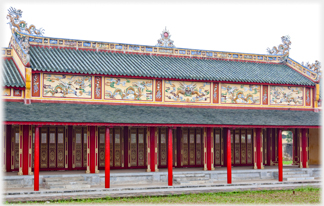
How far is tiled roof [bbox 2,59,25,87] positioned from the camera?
76.1ft

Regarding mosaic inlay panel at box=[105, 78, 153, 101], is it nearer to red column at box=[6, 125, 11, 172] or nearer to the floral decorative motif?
the floral decorative motif

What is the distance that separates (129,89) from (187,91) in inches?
142

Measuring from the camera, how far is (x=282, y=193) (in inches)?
890

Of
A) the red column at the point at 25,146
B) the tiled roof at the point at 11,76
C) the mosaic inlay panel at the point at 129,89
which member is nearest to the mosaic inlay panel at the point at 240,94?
the mosaic inlay panel at the point at 129,89

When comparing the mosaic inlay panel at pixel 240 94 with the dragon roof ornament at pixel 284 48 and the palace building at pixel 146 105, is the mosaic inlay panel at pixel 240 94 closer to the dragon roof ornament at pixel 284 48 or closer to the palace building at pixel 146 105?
the palace building at pixel 146 105

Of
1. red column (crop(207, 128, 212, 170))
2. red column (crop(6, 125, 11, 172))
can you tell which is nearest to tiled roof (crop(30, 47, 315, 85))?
red column (crop(207, 128, 212, 170))

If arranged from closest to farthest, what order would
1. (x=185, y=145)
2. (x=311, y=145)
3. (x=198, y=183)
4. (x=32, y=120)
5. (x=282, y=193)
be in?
1. (x=32, y=120)
2. (x=282, y=193)
3. (x=198, y=183)
4. (x=185, y=145)
5. (x=311, y=145)

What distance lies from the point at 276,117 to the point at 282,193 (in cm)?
557

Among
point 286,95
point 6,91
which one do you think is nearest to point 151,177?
point 6,91

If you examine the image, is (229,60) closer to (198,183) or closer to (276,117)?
(276,117)

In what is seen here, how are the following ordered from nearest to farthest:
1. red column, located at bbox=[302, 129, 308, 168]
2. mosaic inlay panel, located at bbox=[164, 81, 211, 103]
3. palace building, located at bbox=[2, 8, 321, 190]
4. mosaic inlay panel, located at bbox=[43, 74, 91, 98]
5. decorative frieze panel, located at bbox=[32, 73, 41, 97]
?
palace building, located at bbox=[2, 8, 321, 190] → decorative frieze panel, located at bbox=[32, 73, 41, 97] → mosaic inlay panel, located at bbox=[43, 74, 91, 98] → mosaic inlay panel, located at bbox=[164, 81, 211, 103] → red column, located at bbox=[302, 129, 308, 168]

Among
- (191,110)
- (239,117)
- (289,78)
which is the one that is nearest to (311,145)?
(289,78)

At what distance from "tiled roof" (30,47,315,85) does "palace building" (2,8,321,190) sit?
7 centimetres

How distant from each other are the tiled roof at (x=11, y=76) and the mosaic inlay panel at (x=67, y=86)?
140 centimetres
